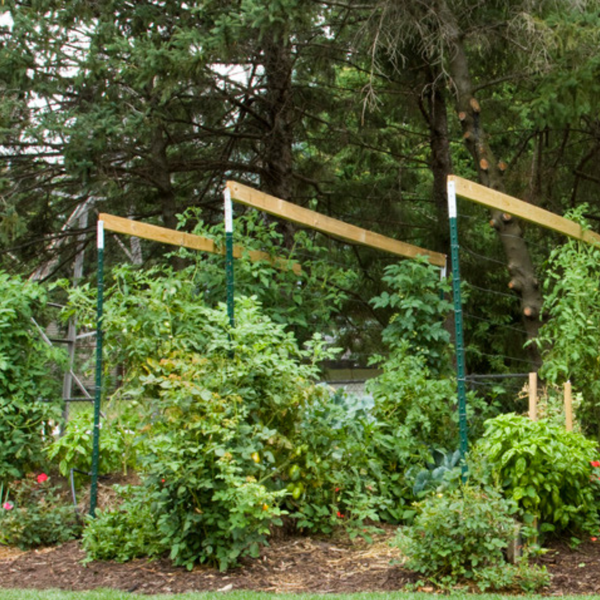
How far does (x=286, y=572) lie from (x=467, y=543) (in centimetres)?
109

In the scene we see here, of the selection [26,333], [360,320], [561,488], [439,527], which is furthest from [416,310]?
[360,320]

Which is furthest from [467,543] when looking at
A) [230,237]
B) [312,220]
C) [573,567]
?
[312,220]

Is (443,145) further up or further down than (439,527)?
further up

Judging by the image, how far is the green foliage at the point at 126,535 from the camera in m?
4.87

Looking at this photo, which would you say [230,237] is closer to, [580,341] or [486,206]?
[486,206]

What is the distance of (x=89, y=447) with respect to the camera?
20.6 ft

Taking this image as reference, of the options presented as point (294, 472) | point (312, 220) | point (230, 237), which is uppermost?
point (312, 220)

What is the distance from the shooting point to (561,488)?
4.91 metres

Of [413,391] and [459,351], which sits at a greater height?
[459,351]

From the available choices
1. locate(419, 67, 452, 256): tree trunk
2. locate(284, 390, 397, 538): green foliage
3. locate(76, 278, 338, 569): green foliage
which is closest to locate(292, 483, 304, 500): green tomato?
locate(284, 390, 397, 538): green foliage

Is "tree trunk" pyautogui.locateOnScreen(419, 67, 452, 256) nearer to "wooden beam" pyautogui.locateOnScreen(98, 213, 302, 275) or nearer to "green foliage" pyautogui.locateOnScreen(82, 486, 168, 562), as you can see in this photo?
"wooden beam" pyautogui.locateOnScreen(98, 213, 302, 275)

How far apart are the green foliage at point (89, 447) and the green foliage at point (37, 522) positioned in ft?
1.08

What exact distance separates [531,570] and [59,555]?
300cm

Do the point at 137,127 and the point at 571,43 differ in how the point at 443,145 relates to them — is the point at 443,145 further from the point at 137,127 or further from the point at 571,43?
the point at 137,127
